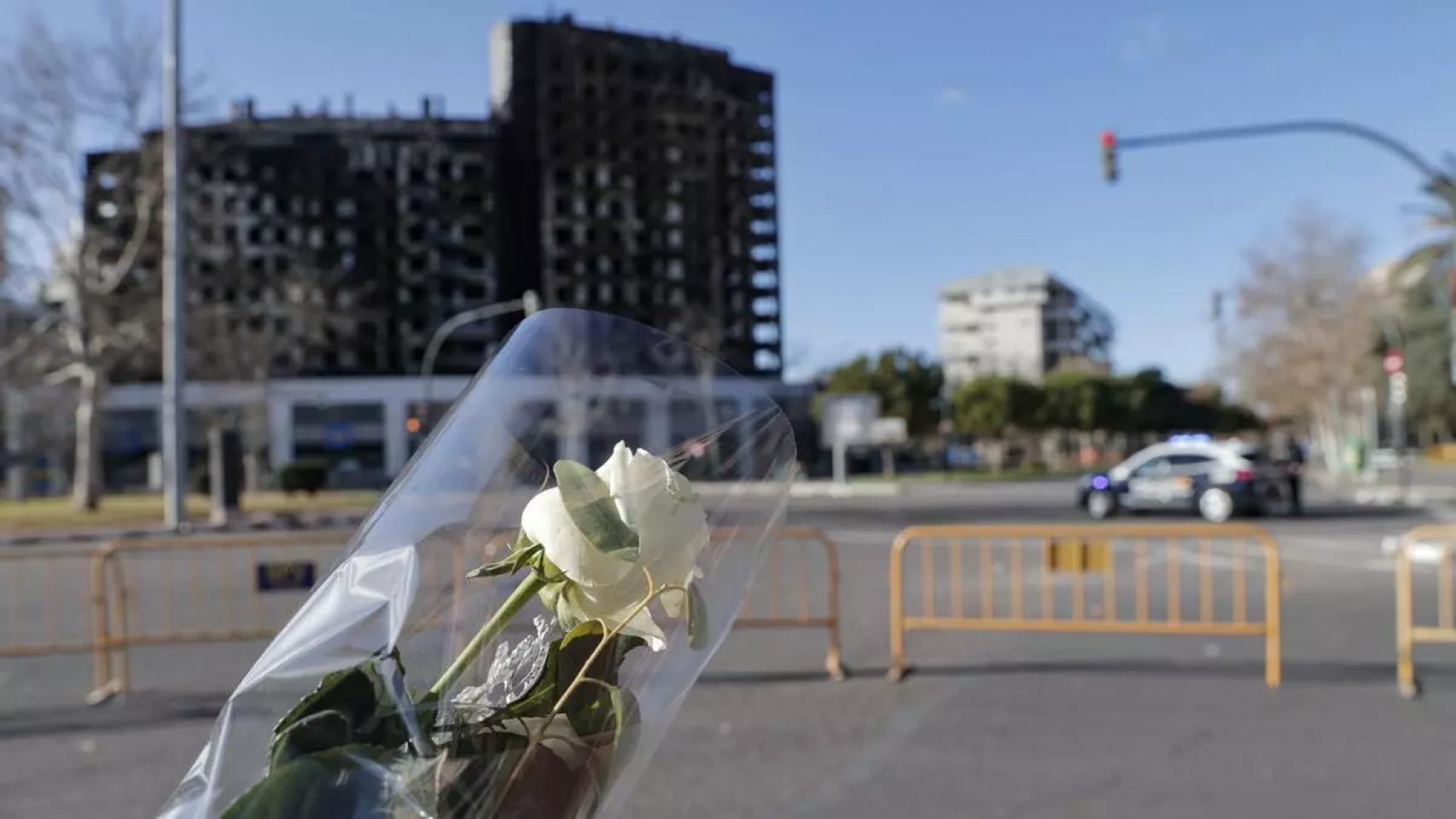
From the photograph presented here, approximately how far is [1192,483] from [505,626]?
73.7 feet

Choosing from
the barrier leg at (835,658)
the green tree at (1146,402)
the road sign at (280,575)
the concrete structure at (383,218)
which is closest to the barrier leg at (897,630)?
the barrier leg at (835,658)

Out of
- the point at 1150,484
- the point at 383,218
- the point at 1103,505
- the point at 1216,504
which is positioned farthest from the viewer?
the point at 383,218

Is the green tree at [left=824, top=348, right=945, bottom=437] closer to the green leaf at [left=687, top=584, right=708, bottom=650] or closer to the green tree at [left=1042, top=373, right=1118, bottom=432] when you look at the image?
the green tree at [left=1042, top=373, right=1118, bottom=432]

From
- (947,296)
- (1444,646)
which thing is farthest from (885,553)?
(947,296)

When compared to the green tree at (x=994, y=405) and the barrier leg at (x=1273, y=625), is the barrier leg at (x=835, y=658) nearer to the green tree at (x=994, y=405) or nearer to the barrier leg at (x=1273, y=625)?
the barrier leg at (x=1273, y=625)

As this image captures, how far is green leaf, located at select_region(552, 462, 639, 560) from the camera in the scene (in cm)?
125

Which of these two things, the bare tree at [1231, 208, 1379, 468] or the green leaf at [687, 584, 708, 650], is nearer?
the green leaf at [687, 584, 708, 650]

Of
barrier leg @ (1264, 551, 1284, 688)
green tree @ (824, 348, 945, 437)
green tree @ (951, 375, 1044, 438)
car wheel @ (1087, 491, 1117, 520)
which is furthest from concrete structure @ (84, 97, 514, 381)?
barrier leg @ (1264, 551, 1284, 688)

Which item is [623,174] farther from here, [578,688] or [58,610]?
[578,688]

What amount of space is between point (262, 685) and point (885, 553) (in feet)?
48.0

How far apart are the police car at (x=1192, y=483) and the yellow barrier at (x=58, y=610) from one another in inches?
715

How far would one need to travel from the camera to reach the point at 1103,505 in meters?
23.0

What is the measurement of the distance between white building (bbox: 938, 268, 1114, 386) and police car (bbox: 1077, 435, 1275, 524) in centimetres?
7296

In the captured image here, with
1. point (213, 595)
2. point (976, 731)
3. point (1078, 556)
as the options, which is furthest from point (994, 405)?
point (976, 731)
